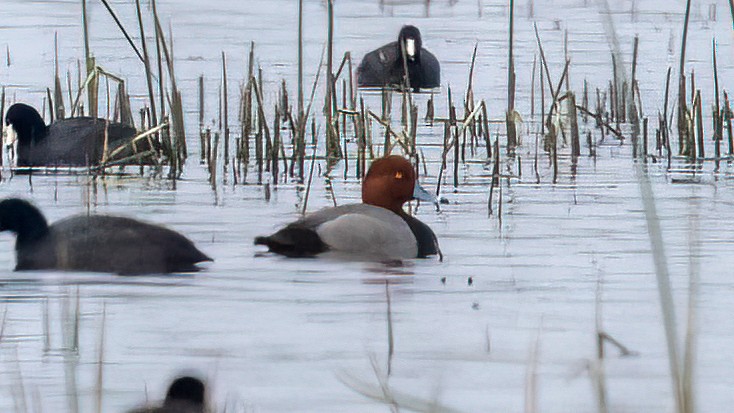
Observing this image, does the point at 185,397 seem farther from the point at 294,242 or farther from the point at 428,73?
the point at 428,73

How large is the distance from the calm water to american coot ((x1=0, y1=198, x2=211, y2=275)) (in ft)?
0.31

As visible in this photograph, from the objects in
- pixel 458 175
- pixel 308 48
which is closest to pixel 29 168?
pixel 458 175

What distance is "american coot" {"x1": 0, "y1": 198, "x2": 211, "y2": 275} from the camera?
20.9 feet

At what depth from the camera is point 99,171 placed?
31.7 feet

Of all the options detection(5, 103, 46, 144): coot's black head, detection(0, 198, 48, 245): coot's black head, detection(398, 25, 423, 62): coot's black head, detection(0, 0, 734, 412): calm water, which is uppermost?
detection(398, 25, 423, 62): coot's black head

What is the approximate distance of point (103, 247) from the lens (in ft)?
20.9

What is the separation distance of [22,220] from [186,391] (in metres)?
3.02

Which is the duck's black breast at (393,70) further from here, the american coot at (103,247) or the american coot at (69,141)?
the american coot at (103,247)

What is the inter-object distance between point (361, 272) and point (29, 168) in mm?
4079

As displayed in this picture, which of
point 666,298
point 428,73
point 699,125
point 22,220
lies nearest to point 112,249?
point 22,220

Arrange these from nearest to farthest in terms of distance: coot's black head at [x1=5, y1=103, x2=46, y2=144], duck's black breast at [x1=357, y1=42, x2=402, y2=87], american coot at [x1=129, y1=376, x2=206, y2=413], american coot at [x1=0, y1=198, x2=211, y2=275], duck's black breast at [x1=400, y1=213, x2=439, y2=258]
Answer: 1. american coot at [x1=129, y1=376, x2=206, y2=413]
2. american coot at [x1=0, y1=198, x2=211, y2=275]
3. duck's black breast at [x1=400, y1=213, x2=439, y2=258]
4. coot's black head at [x1=5, y1=103, x2=46, y2=144]
5. duck's black breast at [x1=357, y1=42, x2=402, y2=87]

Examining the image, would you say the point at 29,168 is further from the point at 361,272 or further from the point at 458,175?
the point at 361,272

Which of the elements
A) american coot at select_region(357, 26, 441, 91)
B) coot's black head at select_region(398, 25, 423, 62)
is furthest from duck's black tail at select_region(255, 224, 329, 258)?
coot's black head at select_region(398, 25, 423, 62)

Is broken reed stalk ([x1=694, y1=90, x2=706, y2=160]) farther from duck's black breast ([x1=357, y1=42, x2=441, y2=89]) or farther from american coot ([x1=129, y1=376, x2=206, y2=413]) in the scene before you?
american coot ([x1=129, y1=376, x2=206, y2=413])
